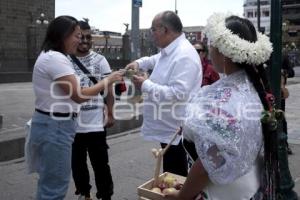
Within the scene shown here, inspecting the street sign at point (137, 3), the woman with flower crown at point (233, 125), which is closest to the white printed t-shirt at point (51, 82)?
the woman with flower crown at point (233, 125)

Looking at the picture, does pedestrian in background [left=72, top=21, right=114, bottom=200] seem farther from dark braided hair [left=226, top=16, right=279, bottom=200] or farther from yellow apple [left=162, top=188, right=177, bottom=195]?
dark braided hair [left=226, top=16, right=279, bottom=200]

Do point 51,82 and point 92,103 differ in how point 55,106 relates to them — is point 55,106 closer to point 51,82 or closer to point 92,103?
point 51,82

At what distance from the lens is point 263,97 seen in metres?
2.15

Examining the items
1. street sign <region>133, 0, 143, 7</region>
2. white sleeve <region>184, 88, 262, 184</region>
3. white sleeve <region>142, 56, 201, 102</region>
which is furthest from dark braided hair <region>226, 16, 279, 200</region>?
street sign <region>133, 0, 143, 7</region>

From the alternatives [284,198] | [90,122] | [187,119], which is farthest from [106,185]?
[187,119]

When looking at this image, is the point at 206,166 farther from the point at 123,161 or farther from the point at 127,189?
the point at 123,161

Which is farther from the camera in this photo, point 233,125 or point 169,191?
point 169,191

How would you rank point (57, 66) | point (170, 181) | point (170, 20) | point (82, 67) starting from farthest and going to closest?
point (82, 67)
point (170, 20)
point (57, 66)
point (170, 181)

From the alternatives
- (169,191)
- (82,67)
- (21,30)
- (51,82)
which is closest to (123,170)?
(82,67)

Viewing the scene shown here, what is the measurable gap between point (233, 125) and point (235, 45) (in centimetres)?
35

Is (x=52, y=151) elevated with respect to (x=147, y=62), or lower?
lower

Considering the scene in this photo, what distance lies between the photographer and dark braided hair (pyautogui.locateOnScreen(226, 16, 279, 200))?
6.99 ft

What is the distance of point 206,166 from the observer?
203 cm

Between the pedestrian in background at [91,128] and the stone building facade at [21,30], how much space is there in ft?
80.3
